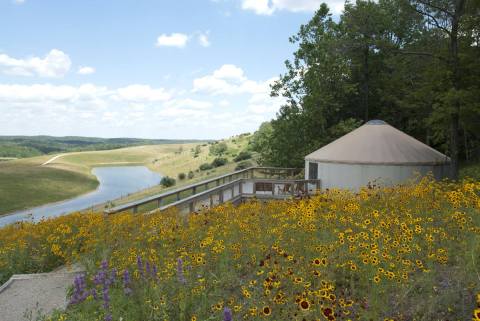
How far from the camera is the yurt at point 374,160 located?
64.9 feet

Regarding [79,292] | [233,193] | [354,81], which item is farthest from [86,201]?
[79,292]

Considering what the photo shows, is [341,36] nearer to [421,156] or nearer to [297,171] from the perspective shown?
[297,171]

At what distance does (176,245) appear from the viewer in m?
7.25

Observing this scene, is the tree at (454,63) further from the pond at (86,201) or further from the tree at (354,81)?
the pond at (86,201)

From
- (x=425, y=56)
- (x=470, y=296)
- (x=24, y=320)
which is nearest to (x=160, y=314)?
(x=24, y=320)

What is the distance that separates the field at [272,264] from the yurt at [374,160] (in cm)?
1097

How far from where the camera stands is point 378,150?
20281 mm

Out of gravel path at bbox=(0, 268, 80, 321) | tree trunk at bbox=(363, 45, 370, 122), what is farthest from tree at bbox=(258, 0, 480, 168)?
gravel path at bbox=(0, 268, 80, 321)

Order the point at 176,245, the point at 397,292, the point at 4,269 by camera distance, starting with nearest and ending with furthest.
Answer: the point at 397,292 → the point at 176,245 → the point at 4,269

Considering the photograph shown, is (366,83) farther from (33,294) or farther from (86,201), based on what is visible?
(86,201)

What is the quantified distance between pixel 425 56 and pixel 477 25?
371cm

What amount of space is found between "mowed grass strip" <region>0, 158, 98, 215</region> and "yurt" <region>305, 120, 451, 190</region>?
45111 millimetres

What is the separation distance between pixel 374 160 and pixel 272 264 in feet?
49.5

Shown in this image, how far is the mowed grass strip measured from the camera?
5959 cm
